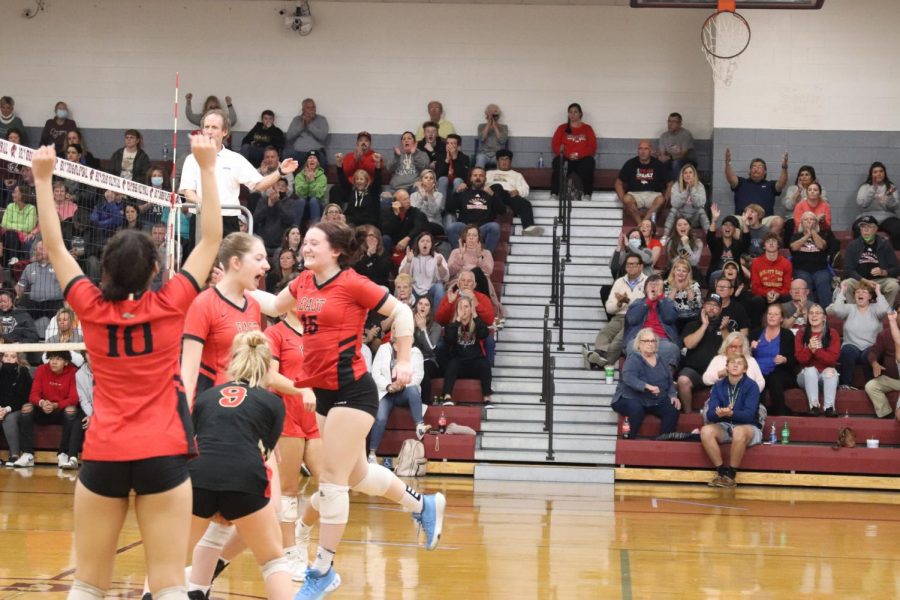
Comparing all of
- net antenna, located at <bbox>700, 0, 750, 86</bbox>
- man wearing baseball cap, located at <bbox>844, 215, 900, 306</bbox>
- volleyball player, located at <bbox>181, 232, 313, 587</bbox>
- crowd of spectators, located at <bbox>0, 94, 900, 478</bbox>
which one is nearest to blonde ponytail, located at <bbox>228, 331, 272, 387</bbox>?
volleyball player, located at <bbox>181, 232, 313, 587</bbox>

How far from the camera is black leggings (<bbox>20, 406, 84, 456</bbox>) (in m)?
14.5

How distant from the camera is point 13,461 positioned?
1462cm

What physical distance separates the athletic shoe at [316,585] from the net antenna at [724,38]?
10422 mm

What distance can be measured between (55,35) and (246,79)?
3.58m

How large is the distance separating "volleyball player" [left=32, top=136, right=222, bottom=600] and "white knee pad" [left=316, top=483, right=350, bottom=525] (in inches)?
94.4

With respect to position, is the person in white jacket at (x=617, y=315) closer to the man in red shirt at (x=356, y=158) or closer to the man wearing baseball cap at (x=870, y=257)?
the man wearing baseball cap at (x=870, y=257)

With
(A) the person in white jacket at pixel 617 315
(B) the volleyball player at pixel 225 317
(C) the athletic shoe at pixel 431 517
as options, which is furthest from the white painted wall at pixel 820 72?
(B) the volleyball player at pixel 225 317

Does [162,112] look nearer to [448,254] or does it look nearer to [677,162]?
[448,254]

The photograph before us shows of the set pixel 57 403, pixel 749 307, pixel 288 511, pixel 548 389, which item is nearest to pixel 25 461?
pixel 57 403

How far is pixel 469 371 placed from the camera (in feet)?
50.8

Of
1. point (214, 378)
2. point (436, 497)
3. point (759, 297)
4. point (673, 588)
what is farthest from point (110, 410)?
point (759, 297)

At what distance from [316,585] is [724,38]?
12.7 m

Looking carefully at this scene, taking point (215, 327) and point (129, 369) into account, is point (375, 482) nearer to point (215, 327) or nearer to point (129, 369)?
point (215, 327)

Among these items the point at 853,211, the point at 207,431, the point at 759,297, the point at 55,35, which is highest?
the point at 55,35
